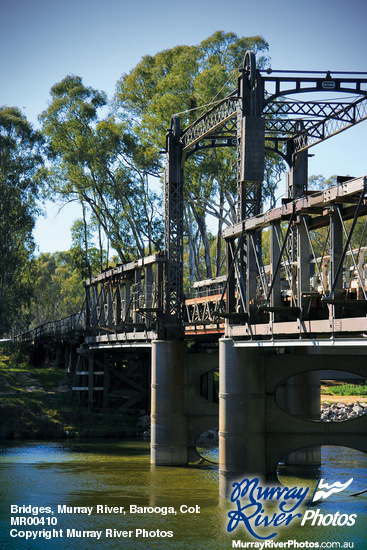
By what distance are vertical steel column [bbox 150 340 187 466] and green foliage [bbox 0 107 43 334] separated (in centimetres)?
3252

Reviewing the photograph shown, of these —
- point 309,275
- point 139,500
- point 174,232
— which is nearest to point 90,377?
point 174,232

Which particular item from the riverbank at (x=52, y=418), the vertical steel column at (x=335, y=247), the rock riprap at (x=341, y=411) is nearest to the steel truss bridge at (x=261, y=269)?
the vertical steel column at (x=335, y=247)

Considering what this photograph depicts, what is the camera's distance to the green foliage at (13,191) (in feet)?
209

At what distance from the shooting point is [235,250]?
27.6 m

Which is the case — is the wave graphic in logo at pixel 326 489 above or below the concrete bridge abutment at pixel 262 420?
below

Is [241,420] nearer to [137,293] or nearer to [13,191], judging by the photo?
[137,293]

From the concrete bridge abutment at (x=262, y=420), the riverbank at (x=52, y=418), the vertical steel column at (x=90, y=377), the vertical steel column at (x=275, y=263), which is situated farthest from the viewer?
the vertical steel column at (x=90, y=377)

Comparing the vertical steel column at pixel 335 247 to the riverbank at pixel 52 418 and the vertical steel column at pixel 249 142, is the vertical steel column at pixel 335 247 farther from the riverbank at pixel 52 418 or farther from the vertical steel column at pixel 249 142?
the riverbank at pixel 52 418

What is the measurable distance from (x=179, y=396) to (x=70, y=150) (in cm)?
3362

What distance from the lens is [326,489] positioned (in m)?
25.6

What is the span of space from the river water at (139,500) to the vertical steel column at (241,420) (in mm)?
1150

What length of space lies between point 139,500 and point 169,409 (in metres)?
6.81

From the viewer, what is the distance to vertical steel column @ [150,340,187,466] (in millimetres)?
31266

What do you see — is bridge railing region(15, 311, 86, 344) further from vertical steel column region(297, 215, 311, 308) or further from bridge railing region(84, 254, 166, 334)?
vertical steel column region(297, 215, 311, 308)
